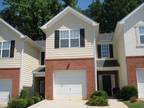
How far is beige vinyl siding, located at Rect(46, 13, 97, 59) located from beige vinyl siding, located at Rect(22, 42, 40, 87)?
3.47 m

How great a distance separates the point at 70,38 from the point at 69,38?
4.1 inches

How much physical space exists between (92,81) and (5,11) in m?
32.2

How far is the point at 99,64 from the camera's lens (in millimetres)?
30391

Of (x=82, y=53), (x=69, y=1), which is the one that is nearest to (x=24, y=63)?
(x=82, y=53)

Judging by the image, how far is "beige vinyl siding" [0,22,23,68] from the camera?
27.3 metres

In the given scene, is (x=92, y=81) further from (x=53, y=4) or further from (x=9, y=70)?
(x=53, y=4)

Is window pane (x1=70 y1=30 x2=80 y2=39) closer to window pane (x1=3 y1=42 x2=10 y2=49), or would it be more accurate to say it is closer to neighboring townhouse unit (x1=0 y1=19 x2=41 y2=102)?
neighboring townhouse unit (x1=0 y1=19 x2=41 y2=102)

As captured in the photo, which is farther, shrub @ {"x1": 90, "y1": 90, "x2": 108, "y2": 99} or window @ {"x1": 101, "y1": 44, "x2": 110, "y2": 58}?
window @ {"x1": 101, "y1": 44, "x2": 110, "y2": 58}

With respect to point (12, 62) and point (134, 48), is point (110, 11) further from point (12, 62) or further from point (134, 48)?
point (12, 62)

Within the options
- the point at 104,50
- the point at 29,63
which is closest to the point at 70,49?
the point at 29,63

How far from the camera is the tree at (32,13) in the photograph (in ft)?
156

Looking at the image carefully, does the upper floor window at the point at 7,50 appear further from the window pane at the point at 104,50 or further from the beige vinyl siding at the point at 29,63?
the window pane at the point at 104,50

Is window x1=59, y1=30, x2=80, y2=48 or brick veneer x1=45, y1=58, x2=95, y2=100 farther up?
window x1=59, y1=30, x2=80, y2=48

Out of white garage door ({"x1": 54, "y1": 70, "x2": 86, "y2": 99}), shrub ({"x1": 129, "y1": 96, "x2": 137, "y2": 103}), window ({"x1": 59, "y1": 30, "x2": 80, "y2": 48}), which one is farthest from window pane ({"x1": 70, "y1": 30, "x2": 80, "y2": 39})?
shrub ({"x1": 129, "y1": 96, "x2": 137, "y2": 103})
